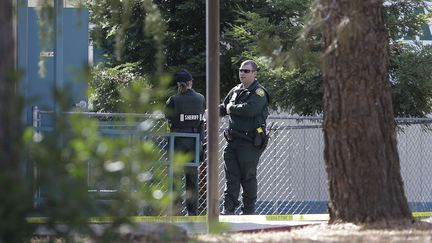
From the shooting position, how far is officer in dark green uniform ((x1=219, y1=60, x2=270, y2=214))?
1116 centimetres

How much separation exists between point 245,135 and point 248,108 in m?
0.37

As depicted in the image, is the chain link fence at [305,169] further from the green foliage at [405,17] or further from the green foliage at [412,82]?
the green foliage at [405,17]

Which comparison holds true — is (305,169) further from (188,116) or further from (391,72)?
(188,116)

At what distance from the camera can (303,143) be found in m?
15.9

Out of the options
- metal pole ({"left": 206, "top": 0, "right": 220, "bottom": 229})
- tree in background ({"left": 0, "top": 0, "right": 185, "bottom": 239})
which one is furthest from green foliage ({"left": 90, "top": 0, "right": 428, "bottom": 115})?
tree in background ({"left": 0, "top": 0, "right": 185, "bottom": 239})

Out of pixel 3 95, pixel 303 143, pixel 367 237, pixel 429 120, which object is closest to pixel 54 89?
pixel 3 95

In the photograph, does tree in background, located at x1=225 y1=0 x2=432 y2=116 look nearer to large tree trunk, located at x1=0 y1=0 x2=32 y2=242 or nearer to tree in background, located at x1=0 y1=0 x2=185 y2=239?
large tree trunk, located at x1=0 y1=0 x2=32 y2=242

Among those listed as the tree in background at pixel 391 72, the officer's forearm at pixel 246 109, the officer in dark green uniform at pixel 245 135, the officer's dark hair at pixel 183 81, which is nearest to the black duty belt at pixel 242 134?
the officer in dark green uniform at pixel 245 135

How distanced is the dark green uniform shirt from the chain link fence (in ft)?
9.63

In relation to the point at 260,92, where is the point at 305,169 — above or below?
below

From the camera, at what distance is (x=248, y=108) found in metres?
11.1

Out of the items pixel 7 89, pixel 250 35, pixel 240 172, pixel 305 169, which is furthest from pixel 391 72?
pixel 7 89

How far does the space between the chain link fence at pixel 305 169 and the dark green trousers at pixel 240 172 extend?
102 inches

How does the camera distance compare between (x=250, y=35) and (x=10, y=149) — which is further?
(x=250, y=35)
